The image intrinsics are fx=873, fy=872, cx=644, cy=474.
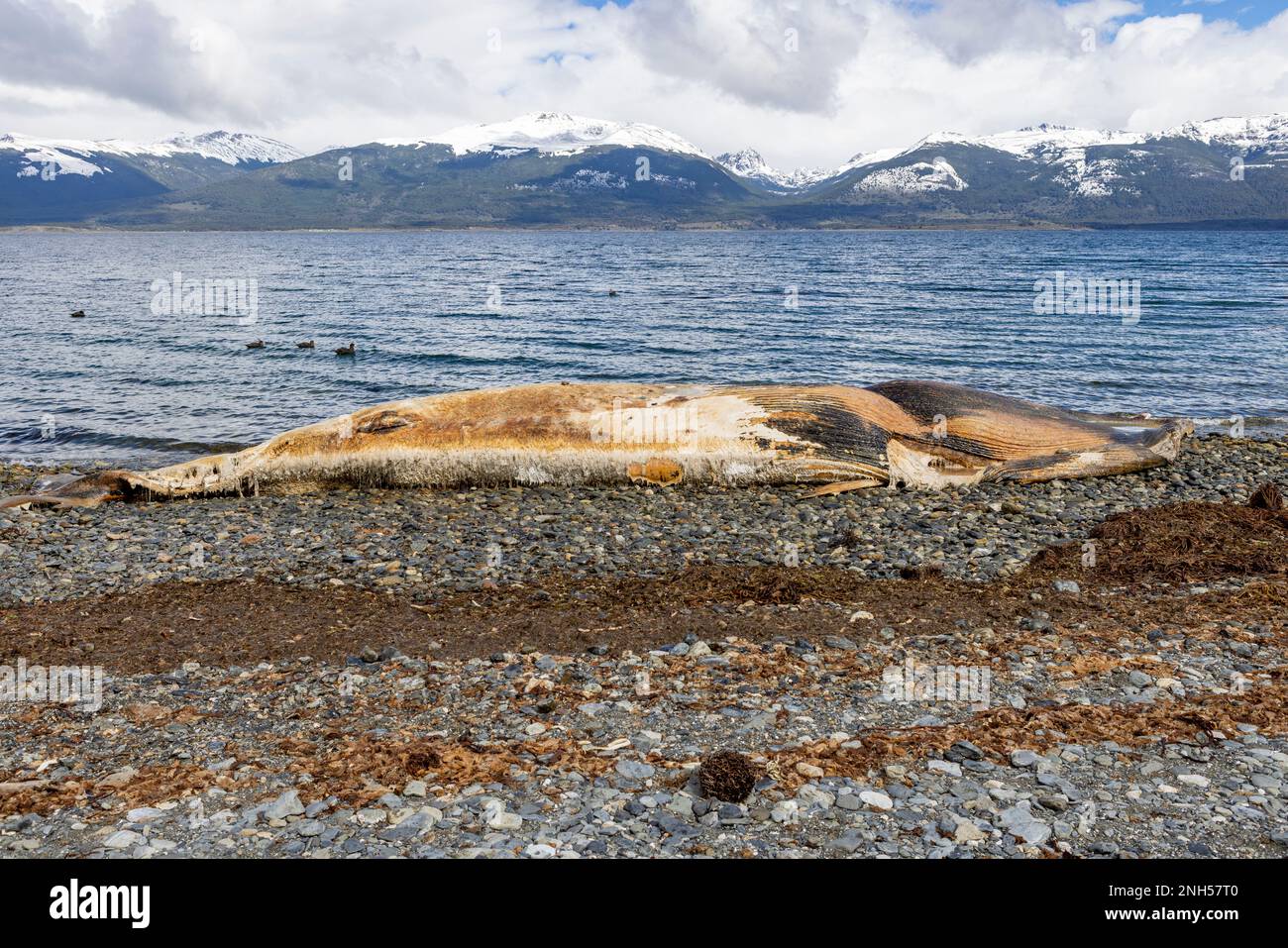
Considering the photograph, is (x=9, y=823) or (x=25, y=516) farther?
(x=25, y=516)

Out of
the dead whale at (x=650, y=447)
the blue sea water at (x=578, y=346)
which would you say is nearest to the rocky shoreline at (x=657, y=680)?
the dead whale at (x=650, y=447)

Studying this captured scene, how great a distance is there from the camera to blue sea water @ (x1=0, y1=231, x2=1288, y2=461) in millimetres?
25547

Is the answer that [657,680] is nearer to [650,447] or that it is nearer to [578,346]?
[650,447]

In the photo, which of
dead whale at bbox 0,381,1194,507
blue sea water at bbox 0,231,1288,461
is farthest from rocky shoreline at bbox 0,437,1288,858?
blue sea water at bbox 0,231,1288,461

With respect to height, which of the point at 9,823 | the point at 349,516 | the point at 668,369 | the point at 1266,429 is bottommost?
the point at 9,823

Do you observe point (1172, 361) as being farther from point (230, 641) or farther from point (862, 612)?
point (230, 641)

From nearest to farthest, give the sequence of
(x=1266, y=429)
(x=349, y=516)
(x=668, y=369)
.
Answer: (x=349, y=516) < (x=1266, y=429) < (x=668, y=369)

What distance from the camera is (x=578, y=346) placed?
3650 centimetres

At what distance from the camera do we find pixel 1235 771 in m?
5.97

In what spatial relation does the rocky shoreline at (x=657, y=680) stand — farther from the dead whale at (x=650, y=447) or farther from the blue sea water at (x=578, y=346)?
the blue sea water at (x=578, y=346)

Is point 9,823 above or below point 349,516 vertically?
below

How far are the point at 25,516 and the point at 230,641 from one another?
27.4 ft

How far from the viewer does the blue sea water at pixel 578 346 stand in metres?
25.5
